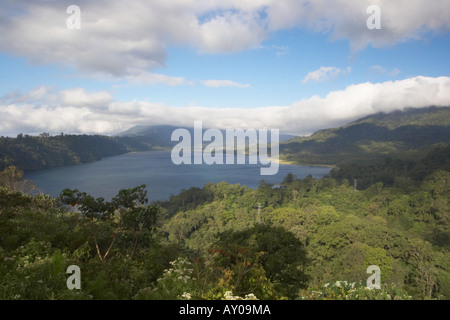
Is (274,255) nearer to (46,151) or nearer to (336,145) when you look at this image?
(46,151)

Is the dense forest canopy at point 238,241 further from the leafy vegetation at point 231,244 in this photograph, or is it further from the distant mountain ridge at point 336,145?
the distant mountain ridge at point 336,145

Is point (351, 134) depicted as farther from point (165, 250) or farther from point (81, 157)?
point (165, 250)

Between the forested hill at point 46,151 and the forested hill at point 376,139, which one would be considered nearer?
the forested hill at point 46,151

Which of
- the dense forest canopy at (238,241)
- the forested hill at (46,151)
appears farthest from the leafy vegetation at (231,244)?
the forested hill at (46,151)

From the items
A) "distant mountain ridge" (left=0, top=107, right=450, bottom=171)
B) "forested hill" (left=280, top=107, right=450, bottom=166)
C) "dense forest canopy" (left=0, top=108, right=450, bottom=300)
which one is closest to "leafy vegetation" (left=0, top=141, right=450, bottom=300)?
"dense forest canopy" (left=0, top=108, right=450, bottom=300)

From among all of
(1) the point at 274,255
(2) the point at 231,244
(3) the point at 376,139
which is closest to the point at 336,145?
(3) the point at 376,139

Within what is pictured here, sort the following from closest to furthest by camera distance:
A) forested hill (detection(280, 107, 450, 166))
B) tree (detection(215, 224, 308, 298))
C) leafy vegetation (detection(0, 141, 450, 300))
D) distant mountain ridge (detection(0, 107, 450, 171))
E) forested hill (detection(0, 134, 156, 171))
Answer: leafy vegetation (detection(0, 141, 450, 300)), tree (detection(215, 224, 308, 298)), forested hill (detection(0, 134, 156, 171)), distant mountain ridge (detection(0, 107, 450, 171)), forested hill (detection(280, 107, 450, 166))

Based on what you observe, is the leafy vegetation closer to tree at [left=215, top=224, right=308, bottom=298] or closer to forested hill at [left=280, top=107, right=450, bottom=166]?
tree at [left=215, top=224, right=308, bottom=298]
